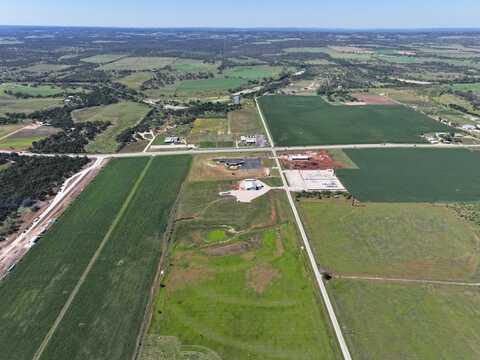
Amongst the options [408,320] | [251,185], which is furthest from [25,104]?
[408,320]

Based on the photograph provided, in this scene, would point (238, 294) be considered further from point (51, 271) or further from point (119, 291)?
point (51, 271)

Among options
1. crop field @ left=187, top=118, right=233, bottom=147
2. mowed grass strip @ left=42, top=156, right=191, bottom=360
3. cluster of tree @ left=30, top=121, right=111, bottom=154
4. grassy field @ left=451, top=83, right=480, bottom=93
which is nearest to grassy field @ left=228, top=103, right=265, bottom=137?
crop field @ left=187, top=118, right=233, bottom=147

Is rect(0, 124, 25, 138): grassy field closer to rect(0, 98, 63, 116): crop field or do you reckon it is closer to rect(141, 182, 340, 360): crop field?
rect(0, 98, 63, 116): crop field

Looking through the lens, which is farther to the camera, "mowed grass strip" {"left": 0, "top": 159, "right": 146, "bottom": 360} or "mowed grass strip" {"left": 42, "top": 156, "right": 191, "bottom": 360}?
"mowed grass strip" {"left": 0, "top": 159, "right": 146, "bottom": 360}

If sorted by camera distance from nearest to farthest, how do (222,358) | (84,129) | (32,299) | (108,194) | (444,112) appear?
(222,358) → (32,299) → (108,194) → (84,129) → (444,112)

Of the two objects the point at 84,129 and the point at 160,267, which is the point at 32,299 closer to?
the point at 160,267

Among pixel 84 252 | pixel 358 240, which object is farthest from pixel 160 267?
pixel 358 240

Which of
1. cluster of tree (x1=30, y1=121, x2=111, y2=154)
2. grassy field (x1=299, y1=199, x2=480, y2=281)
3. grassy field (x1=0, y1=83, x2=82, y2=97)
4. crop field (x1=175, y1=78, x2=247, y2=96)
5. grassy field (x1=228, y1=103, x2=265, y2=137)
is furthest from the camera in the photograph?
crop field (x1=175, y1=78, x2=247, y2=96)

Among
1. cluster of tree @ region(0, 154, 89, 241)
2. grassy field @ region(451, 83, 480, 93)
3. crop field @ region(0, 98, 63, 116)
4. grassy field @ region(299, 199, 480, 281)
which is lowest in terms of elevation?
grassy field @ region(299, 199, 480, 281)
